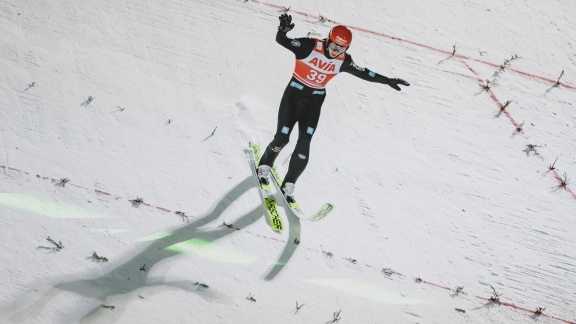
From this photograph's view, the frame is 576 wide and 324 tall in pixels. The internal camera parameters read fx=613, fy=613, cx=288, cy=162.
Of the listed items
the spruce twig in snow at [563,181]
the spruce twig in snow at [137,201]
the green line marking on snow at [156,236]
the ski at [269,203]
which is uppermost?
the spruce twig in snow at [563,181]

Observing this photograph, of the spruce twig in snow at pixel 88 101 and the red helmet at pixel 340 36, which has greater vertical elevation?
the red helmet at pixel 340 36

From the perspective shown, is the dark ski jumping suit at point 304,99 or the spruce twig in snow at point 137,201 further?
the dark ski jumping suit at point 304,99

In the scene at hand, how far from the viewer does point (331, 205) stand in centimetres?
626

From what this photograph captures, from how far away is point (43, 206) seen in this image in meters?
5.61

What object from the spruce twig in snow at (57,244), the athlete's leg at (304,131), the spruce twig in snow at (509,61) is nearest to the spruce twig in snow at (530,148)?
the spruce twig in snow at (509,61)

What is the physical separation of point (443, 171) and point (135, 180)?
11.2ft

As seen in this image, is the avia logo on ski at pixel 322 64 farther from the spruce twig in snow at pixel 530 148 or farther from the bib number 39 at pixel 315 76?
the spruce twig in snow at pixel 530 148

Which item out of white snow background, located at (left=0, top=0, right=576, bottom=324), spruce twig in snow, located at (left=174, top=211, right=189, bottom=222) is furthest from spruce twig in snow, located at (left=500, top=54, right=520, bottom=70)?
spruce twig in snow, located at (left=174, top=211, right=189, bottom=222)

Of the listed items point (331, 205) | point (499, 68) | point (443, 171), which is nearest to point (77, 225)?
point (331, 205)

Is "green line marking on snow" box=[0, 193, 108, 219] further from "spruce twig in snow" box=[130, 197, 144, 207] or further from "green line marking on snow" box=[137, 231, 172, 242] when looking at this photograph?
"green line marking on snow" box=[137, 231, 172, 242]

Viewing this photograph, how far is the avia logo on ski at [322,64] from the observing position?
19.4ft

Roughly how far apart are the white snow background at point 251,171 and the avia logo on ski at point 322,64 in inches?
46.2

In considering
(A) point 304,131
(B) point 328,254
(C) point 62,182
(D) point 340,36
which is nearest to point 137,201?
(C) point 62,182

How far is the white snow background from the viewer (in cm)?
541
